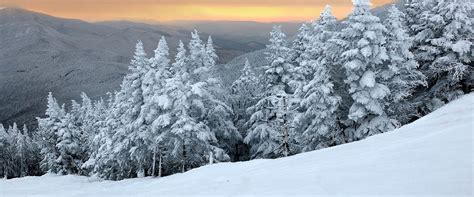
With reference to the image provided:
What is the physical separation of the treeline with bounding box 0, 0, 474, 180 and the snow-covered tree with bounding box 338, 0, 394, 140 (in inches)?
2.5

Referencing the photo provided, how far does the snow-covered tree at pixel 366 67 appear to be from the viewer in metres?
26.0

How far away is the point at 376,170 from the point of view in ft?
41.7

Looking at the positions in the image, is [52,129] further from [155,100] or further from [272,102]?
[272,102]

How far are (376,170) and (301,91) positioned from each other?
61.3 feet

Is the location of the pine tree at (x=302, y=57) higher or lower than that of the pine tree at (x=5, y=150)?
higher

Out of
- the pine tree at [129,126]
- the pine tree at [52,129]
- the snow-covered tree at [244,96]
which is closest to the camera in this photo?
the pine tree at [129,126]

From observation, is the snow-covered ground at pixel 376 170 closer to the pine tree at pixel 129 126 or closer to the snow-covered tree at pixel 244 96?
the pine tree at pixel 129 126

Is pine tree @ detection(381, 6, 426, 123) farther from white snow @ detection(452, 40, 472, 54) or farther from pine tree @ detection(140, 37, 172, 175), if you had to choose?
pine tree @ detection(140, 37, 172, 175)

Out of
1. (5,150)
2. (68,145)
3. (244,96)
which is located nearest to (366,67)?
(244,96)

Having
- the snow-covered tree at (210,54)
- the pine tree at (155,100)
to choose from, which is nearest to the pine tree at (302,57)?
the snow-covered tree at (210,54)

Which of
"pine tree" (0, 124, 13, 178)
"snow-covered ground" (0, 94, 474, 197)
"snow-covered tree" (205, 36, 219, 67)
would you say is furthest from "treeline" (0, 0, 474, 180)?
"pine tree" (0, 124, 13, 178)

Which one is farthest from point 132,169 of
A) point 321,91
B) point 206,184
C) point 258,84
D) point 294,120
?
point 206,184

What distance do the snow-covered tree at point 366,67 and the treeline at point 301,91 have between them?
0.21 feet

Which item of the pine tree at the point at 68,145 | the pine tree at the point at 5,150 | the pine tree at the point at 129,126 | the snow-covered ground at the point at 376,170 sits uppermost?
the snow-covered ground at the point at 376,170
